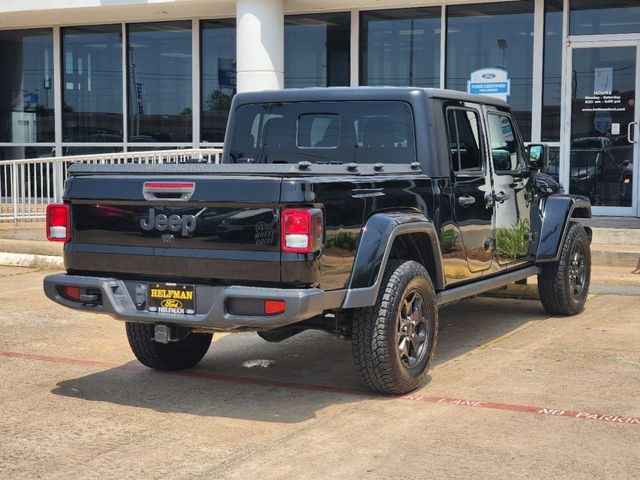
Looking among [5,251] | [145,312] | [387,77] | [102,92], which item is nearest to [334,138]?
[145,312]

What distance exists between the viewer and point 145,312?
5.89m

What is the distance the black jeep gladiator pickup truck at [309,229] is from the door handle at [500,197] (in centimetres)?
2

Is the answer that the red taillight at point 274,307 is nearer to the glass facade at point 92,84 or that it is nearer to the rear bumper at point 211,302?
the rear bumper at point 211,302

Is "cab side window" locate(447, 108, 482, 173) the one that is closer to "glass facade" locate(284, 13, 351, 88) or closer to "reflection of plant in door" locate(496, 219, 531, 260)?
"reflection of plant in door" locate(496, 219, 531, 260)

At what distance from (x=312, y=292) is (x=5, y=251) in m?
9.17

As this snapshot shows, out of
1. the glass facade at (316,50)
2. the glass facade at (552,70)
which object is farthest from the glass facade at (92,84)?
the glass facade at (552,70)

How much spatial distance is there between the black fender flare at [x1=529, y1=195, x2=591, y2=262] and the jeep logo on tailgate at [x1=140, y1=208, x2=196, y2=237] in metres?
3.61

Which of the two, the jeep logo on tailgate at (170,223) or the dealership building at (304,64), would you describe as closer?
the jeep logo on tailgate at (170,223)

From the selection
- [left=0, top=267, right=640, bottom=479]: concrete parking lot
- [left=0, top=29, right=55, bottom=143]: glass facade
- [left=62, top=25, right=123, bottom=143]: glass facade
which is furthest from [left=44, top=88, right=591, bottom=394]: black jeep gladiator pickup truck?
[left=0, top=29, right=55, bottom=143]: glass facade

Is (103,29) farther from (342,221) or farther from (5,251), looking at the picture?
(342,221)

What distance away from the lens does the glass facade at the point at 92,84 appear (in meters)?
18.4

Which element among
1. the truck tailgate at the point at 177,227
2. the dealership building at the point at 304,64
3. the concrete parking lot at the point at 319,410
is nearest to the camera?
the concrete parking lot at the point at 319,410

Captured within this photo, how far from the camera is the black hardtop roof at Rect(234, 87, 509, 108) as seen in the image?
6.86 metres

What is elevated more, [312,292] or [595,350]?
[312,292]
